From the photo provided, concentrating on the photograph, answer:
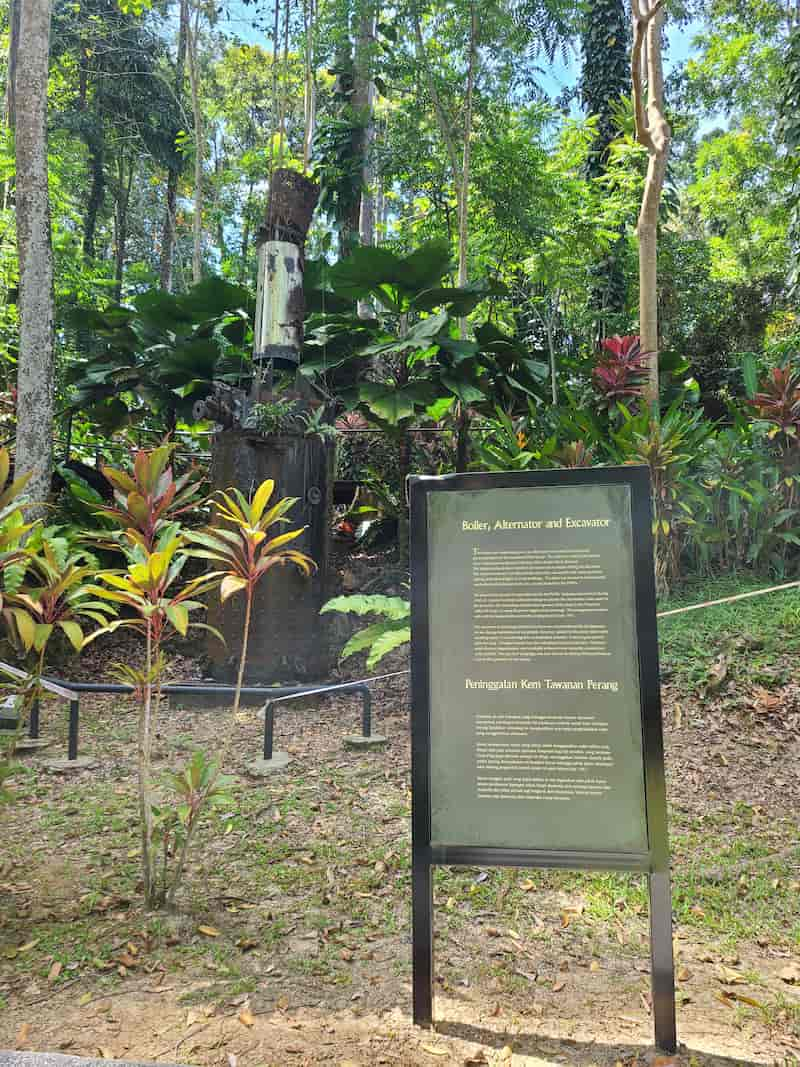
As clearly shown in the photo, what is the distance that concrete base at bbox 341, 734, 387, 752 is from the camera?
4.36m

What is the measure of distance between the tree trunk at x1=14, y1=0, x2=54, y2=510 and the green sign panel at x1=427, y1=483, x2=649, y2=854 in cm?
540

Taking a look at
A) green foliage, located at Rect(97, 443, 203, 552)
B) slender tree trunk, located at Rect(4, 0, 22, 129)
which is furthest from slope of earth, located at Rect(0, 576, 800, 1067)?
slender tree trunk, located at Rect(4, 0, 22, 129)

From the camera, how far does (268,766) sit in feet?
13.1

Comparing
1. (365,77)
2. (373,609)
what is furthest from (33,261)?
(365,77)

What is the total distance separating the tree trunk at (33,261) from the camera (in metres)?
6.54

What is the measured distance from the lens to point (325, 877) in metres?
2.97

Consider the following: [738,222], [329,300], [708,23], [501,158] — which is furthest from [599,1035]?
[708,23]

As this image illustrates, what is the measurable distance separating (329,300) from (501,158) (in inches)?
136

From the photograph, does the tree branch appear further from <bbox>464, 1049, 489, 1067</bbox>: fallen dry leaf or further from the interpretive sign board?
<bbox>464, 1049, 489, 1067</bbox>: fallen dry leaf

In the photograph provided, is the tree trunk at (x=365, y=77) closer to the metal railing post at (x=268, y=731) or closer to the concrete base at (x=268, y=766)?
the metal railing post at (x=268, y=731)

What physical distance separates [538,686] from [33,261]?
630cm

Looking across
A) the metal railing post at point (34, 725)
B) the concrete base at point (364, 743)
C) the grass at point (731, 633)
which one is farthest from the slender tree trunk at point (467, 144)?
the metal railing post at point (34, 725)

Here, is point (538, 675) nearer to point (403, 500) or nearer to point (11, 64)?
point (403, 500)

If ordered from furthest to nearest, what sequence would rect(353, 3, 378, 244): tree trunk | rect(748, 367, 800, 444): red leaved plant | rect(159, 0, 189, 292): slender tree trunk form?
rect(159, 0, 189, 292): slender tree trunk, rect(353, 3, 378, 244): tree trunk, rect(748, 367, 800, 444): red leaved plant
